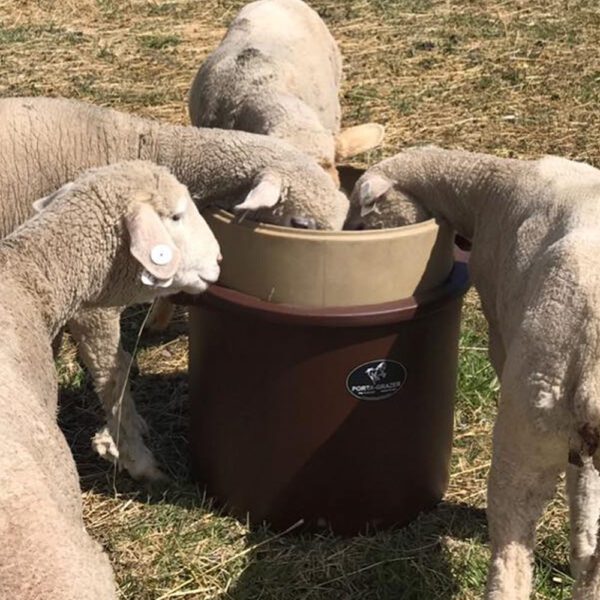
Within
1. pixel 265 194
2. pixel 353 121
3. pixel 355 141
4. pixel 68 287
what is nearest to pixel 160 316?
pixel 355 141

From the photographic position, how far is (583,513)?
324 centimetres

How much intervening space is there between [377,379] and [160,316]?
186 centimetres

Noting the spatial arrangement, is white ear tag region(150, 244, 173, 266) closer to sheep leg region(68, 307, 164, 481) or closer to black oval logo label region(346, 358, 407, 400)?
black oval logo label region(346, 358, 407, 400)

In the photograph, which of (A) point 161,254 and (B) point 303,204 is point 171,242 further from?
(B) point 303,204

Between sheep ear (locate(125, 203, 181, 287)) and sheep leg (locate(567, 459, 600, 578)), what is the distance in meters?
1.32

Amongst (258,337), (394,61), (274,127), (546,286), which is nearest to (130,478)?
(258,337)

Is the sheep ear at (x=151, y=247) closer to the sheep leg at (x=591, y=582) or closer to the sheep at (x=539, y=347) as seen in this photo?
the sheep at (x=539, y=347)

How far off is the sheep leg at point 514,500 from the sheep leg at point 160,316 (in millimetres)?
2419

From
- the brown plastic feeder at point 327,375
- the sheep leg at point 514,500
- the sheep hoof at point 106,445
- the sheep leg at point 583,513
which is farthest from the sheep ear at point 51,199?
the sheep leg at point 583,513

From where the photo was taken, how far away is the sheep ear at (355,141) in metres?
4.73

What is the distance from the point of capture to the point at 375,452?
3531 mm

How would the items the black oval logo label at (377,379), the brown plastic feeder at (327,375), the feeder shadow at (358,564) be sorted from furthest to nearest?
the feeder shadow at (358,564) → the black oval logo label at (377,379) → the brown plastic feeder at (327,375)

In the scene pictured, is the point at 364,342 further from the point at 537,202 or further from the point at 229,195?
the point at 229,195

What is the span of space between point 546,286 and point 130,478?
1.96 m
